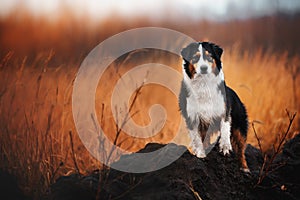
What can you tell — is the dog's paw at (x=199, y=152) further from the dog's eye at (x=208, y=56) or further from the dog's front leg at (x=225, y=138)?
the dog's eye at (x=208, y=56)

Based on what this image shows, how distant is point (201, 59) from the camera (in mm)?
3740

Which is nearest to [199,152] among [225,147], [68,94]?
[225,147]

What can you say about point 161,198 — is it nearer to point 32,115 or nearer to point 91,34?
point 32,115

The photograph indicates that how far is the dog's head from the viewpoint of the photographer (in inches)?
147

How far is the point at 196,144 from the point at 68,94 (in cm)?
100

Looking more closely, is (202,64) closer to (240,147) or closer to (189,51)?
(189,51)

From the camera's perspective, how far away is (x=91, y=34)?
5270mm

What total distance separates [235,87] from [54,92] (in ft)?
6.13

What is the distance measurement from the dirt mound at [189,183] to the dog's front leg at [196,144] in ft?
0.19

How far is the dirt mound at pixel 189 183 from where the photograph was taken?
11.1 ft

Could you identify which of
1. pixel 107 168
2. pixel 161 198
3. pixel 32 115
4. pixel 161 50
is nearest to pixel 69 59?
pixel 32 115

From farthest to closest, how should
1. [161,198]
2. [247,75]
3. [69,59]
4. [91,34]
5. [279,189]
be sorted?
[247,75]
[91,34]
[69,59]
[279,189]
[161,198]

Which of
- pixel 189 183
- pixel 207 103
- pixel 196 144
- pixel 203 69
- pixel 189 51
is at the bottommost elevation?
pixel 189 183

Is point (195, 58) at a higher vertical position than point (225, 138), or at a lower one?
higher
